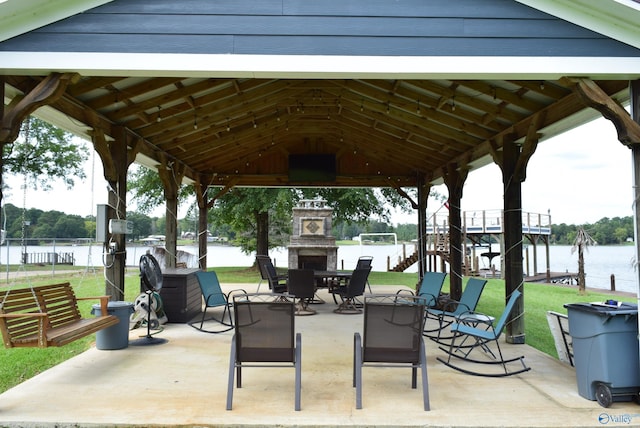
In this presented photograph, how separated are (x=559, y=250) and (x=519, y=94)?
62.7 meters

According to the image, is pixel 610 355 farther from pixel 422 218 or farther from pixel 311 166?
pixel 311 166

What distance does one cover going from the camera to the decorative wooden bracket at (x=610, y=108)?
11.8 ft

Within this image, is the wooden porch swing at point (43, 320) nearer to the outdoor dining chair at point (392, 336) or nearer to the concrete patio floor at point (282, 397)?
the concrete patio floor at point (282, 397)

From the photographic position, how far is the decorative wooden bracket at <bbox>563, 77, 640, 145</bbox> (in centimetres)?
360

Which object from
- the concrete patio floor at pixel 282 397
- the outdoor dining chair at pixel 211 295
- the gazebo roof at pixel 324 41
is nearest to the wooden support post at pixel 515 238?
the concrete patio floor at pixel 282 397

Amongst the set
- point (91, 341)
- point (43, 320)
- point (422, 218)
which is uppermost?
point (422, 218)

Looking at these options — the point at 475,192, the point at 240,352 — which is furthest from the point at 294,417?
the point at 475,192

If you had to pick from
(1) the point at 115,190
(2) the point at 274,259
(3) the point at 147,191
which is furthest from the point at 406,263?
(1) the point at 115,190

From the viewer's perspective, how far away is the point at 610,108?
3.63 meters

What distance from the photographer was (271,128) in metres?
9.17

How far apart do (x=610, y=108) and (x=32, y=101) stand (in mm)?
4549

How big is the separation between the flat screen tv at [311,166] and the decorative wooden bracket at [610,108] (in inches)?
279

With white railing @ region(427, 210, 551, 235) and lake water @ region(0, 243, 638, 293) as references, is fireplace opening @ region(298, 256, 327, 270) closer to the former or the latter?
lake water @ region(0, 243, 638, 293)

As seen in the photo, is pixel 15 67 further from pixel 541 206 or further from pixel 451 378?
pixel 541 206
